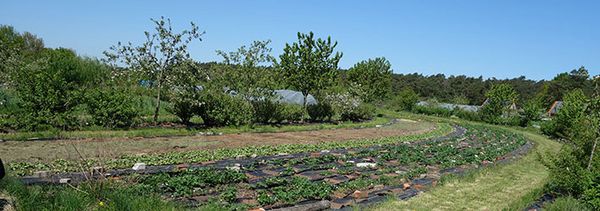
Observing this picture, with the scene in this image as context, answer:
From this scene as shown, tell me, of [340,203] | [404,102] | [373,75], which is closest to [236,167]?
[340,203]

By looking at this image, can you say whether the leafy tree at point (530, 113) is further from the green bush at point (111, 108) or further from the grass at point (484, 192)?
Result: the green bush at point (111, 108)

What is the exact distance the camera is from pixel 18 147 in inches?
372

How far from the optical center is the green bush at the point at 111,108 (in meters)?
13.0

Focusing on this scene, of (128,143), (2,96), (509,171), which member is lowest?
(509,171)

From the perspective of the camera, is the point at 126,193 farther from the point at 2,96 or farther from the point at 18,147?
the point at 2,96

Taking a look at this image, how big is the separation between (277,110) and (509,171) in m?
11.5

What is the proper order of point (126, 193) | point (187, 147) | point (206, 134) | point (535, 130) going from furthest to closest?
point (535, 130) → point (206, 134) → point (187, 147) → point (126, 193)

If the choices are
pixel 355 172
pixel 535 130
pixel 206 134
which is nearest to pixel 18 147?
pixel 206 134

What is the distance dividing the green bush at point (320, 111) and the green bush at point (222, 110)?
250 inches

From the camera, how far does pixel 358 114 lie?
1046 inches

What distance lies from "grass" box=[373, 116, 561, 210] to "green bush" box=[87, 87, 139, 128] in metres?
10.8

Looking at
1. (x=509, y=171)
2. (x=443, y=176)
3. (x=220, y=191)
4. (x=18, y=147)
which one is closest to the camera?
(x=220, y=191)

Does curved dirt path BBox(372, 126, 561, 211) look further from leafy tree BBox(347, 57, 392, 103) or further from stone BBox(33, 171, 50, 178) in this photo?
leafy tree BBox(347, 57, 392, 103)

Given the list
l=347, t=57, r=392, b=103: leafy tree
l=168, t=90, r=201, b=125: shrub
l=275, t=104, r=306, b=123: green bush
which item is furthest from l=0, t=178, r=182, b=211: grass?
l=347, t=57, r=392, b=103: leafy tree
